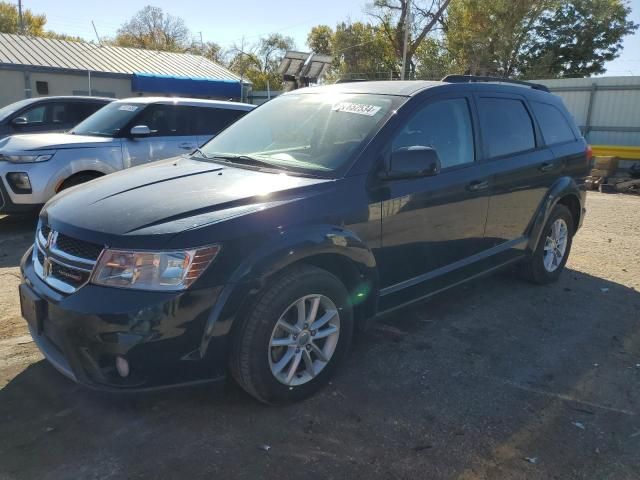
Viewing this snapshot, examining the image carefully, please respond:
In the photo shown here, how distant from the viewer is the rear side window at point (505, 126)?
416 centimetres

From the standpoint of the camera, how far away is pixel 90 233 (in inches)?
103

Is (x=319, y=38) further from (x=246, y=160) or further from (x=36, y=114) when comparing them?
(x=246, y=160)

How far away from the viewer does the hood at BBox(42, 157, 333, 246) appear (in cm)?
260

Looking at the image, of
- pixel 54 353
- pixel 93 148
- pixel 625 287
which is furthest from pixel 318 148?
pixel 93 148

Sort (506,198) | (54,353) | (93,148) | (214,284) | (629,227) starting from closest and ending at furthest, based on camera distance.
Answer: (214,284)
(54,353)
(506,198)
(93,148)
(629,227)

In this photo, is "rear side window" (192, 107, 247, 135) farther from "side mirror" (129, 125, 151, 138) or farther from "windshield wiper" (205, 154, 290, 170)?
"windshield wiper" (205, 154, 290, 170)

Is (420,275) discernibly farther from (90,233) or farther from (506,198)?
(90,233)

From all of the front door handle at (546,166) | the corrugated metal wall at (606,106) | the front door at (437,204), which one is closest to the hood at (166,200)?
the front door at (437,204)

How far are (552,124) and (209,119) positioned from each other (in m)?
4.80

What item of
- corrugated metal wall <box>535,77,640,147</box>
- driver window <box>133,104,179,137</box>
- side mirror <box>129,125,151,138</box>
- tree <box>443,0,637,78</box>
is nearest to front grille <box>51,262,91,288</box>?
side mirror <box>129,125,151,138</box>

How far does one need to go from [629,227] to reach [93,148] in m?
7.86

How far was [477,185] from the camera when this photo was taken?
3.96 m

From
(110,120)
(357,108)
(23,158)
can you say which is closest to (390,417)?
(357,108)

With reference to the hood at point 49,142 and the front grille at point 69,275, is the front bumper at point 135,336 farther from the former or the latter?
the hood at point 49,142
